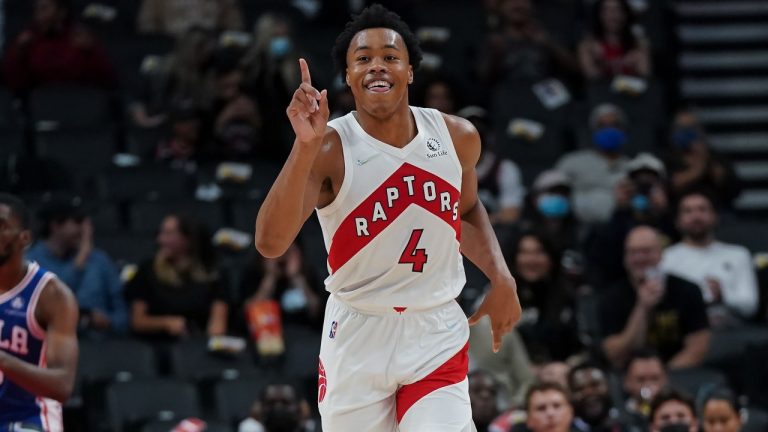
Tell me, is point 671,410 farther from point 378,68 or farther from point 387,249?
point 378,68

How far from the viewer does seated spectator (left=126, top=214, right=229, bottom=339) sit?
34.1ft

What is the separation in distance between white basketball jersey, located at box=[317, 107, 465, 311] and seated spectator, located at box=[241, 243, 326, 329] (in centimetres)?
490

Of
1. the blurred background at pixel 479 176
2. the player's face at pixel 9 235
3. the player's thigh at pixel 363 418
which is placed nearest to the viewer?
the player's thigh at pixel 363 418

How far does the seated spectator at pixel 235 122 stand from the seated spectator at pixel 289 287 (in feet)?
5.88

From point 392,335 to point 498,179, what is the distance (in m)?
6.28

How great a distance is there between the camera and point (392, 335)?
5.64m

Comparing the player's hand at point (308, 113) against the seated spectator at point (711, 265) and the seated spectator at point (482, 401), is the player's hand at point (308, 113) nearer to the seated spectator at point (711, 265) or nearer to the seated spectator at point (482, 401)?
the seated spectator at point (482, 401)

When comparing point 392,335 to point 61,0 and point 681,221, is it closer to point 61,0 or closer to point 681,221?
point 681,221

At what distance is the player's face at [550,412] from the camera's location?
8.52 meters

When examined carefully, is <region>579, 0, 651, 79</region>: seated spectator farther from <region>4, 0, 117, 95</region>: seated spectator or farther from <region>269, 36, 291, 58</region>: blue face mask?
<region>4, 0, 117, 95</region>: seated spectator

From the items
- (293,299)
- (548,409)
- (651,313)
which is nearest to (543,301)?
(651,313)

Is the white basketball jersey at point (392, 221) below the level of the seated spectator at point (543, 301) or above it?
above

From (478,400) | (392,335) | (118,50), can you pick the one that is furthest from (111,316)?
(392,335)

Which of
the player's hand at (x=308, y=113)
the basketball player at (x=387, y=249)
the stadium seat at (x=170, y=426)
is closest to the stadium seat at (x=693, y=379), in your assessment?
the stadium seat at (x=170, y=426)
